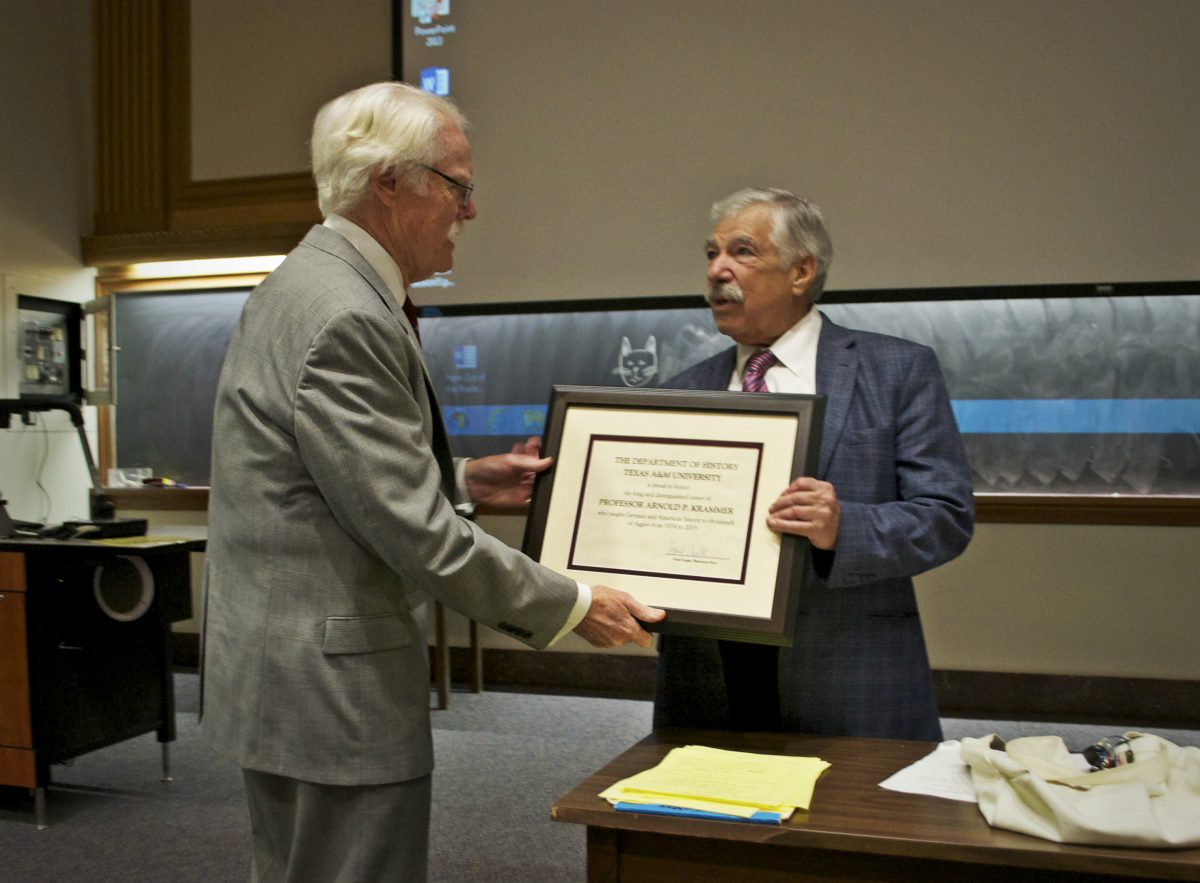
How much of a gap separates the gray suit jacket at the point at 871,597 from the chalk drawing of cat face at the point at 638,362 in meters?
3.02

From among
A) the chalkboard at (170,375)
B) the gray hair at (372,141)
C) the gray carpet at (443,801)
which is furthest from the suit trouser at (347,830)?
the chalkboard at (170,375)

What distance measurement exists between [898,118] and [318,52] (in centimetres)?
280

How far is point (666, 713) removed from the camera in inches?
76.0

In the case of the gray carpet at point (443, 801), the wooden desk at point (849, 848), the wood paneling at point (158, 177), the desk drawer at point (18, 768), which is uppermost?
the wood paneling at point (158, 177)

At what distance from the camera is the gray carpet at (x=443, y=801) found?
317 centimetres

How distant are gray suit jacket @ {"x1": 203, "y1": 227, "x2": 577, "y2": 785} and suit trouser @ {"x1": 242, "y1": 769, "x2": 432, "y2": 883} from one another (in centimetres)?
4

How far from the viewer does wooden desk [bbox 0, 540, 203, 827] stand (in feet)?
11.5

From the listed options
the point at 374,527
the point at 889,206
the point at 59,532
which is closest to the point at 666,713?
the point at 374,527

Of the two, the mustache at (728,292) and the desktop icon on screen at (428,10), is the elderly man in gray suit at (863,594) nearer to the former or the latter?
the mustache at (728,292)

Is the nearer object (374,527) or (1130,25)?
(374,527)

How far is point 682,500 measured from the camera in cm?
175

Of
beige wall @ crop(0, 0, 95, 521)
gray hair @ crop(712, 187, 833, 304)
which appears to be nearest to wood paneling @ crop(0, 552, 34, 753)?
beige wall @ crop(0, 0, 95, 521)

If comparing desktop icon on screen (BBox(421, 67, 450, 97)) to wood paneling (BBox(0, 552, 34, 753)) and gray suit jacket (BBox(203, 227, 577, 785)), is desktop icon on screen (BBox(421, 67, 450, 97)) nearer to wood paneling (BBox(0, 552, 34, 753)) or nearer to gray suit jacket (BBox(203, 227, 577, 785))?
wood paneling (BBox(0, 552, 34, 753))

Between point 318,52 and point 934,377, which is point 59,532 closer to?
point 318,52
